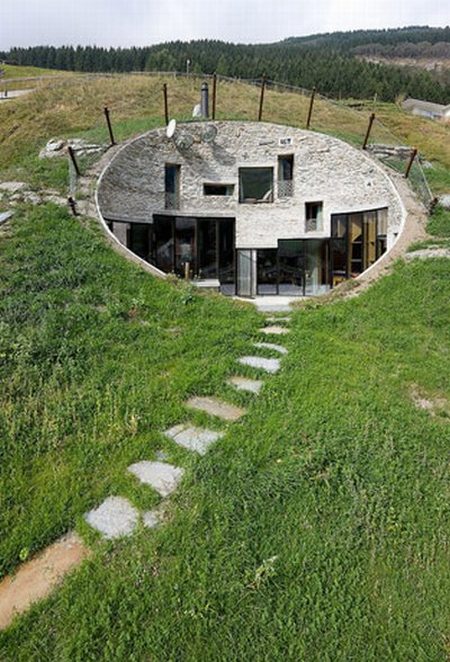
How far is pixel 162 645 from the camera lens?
3.01 meters

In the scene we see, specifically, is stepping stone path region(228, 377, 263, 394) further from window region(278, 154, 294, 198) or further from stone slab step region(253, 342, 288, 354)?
window region(278, 154, 294, 198)

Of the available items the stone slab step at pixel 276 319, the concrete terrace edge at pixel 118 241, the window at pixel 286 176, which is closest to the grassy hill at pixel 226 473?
the stone slab step at pixel 276 319

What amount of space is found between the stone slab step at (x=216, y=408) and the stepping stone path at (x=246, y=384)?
0.42 m

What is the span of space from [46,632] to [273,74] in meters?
60.4

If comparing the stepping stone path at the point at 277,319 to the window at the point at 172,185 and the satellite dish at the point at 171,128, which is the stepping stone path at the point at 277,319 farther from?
the satellite dish at the point at 171,128

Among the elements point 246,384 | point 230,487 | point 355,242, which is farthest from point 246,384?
point 355,242

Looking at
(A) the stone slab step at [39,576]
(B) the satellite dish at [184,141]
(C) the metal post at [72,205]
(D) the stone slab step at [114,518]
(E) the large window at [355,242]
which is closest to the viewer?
(A) the stone slab step at [39,576]

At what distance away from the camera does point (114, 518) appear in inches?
157

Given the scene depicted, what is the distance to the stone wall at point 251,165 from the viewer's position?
52.3ft

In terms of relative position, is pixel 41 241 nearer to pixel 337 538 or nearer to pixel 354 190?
pixel 337 538

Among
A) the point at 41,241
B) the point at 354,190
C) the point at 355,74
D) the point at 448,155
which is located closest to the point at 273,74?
the point at 355,74

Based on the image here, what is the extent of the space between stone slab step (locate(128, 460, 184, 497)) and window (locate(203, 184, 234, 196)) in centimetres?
1497

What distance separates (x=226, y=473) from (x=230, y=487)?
202 millimetres

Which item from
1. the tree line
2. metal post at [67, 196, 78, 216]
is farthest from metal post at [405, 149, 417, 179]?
the tree line
